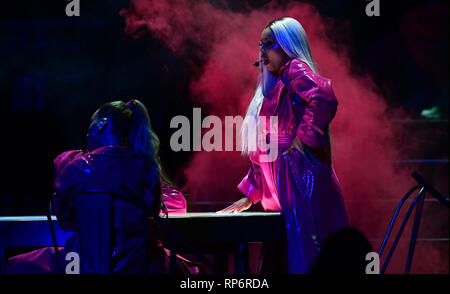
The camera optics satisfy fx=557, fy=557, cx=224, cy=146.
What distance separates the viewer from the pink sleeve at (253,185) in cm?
318

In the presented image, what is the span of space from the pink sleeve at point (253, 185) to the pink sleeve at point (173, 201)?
1.37 feet

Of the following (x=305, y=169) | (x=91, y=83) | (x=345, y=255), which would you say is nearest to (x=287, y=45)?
(x=305, y=169)

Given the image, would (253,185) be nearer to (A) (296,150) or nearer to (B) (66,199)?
(A) (296,150)

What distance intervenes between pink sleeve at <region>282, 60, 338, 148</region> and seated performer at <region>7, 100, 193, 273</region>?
78cm

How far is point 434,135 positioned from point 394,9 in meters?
1.37

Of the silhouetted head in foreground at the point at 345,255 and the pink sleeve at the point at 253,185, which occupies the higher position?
the pink sleeve at the point at 253,185

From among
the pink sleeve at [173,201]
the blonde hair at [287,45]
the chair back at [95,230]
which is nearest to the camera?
the chair back at [95,230]

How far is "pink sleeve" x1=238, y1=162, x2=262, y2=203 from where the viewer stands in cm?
318

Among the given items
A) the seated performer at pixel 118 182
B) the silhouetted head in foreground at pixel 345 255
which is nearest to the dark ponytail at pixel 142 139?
the seated performer at pixel 118 182

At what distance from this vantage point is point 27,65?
4.96 meters

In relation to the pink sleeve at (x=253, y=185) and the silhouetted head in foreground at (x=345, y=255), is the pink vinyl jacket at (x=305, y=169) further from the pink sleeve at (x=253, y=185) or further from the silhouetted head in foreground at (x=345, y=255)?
the silhouetted head in foreground at (x=345, y=255)

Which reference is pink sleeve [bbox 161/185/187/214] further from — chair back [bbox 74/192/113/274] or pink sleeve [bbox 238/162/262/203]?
chair back [bbox 74/192/113/274]
